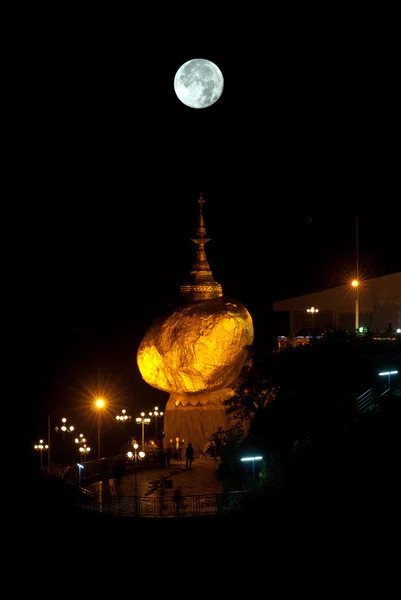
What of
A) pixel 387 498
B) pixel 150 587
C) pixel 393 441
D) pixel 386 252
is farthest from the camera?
pixel 386 252

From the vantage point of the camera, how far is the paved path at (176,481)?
27.8 metres

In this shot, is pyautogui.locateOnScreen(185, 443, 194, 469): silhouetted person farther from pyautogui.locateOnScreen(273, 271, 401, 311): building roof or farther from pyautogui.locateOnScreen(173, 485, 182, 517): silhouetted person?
pyautogui.locateOnScreen(273, 271, 401, 311): building roof

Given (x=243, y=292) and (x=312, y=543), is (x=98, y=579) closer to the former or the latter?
(x=312, y=543)

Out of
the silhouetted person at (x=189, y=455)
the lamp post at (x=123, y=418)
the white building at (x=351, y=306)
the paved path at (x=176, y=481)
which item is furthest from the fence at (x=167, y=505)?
the white building at (x=351, y=306)

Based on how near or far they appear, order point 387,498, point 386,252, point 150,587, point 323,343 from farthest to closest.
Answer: point 386,252 < point 323,343 < point 150,587 < point 387,498

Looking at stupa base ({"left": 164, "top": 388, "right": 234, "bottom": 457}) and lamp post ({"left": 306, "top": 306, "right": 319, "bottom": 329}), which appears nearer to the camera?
stupa base ({"left": 164, "top": 388, "right": 234, "bottom": 457})

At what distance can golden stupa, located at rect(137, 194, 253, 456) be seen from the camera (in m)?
32.2

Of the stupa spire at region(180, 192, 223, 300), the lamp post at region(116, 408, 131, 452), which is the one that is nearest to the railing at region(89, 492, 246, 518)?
the stupa spire at region(180, 192, 223, 300)

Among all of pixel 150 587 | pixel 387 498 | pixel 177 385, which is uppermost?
pixel 177 385

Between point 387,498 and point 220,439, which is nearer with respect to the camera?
point 387,498

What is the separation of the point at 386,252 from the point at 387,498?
74.8ft

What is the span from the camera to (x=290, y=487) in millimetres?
22609

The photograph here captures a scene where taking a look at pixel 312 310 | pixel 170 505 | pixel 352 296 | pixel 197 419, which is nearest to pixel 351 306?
pixel 352 296

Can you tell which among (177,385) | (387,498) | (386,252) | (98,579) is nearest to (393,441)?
(387,498)
